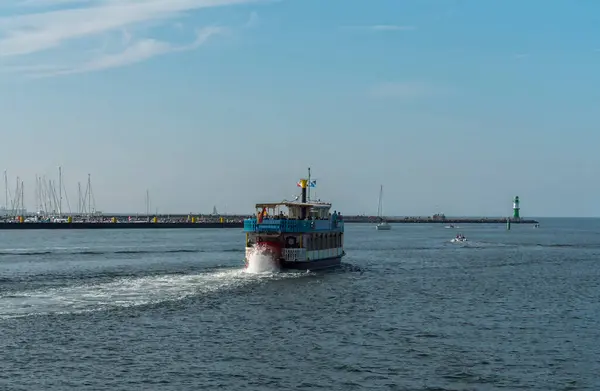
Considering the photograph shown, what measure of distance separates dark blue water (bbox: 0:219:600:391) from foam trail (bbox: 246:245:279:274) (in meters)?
1.68

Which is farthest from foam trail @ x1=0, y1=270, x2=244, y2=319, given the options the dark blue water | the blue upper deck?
the blue upper deck

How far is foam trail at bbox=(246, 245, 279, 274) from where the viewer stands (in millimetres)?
71375

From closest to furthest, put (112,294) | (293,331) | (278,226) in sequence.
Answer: (293,331), (112,294), (278,226)

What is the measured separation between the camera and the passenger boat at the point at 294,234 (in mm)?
71500

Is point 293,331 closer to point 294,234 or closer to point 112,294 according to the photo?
point 112,294

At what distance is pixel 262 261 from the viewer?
7150cm

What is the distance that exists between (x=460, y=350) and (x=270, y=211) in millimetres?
40952

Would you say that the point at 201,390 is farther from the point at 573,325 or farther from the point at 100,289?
the point at 100,289

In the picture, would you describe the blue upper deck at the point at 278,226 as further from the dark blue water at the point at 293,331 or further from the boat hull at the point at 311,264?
the dark blue water at the point at 293,331

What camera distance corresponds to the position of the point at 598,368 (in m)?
34.5

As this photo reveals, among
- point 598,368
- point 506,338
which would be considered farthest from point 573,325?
point 598,368

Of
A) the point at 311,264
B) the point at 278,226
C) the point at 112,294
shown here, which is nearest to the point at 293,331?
the point at 112,294

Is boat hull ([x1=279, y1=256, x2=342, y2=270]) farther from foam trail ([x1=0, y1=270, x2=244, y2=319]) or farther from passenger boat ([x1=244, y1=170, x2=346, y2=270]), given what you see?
foam trail ([x1=0, y1=270, x2=244, y2=319])

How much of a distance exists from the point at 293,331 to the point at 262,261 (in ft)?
96.0
